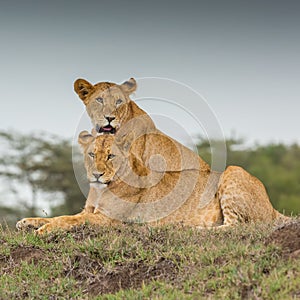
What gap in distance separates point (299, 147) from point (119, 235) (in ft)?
89.6

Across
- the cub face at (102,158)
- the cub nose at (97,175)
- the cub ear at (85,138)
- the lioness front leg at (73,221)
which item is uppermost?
the cub ear at (85,138)

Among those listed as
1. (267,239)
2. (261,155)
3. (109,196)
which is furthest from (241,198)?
(261,155)

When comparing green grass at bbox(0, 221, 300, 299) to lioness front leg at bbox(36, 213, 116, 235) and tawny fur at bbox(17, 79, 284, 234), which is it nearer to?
lioness front leg at bbox(36, 213, 116, 235)

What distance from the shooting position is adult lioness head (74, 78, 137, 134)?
32.0 ft

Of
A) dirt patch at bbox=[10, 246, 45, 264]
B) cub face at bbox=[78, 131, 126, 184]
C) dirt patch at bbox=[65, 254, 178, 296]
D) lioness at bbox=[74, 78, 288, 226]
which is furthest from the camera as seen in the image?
lioness at bbox=[74, 78, 288, 226]

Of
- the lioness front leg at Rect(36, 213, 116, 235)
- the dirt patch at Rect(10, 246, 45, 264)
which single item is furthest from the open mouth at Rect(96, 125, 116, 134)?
the dirt patch at Rect(10, 246, 45, 264)

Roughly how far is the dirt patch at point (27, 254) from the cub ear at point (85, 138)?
1.85 meters

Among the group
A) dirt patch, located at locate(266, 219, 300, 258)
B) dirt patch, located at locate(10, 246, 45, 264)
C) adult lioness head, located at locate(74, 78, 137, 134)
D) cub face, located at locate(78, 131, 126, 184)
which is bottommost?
dirt patch, located at locate(10, 246, 45, 264)

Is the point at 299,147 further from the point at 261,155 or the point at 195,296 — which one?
the point at 195,296

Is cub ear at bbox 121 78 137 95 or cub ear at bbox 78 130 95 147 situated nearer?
cub ear at bbox 78 130 95 147

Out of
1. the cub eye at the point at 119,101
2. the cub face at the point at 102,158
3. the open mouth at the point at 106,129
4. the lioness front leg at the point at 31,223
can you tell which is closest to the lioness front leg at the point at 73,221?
the lioness front leg at the point at 31,223

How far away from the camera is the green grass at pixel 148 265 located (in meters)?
5.94

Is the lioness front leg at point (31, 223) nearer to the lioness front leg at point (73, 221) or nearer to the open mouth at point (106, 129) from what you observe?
the lioness front leg at point (73, 221)

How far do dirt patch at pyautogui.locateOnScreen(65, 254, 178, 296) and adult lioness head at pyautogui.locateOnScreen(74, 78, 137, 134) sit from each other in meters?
3.07
